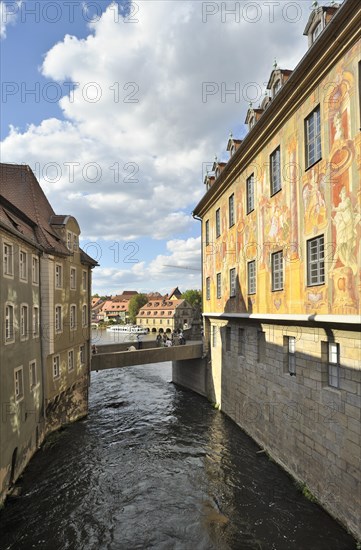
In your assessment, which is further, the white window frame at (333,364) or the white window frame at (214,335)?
the white window frame at (214,335)

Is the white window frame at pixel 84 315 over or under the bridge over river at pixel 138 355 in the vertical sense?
over

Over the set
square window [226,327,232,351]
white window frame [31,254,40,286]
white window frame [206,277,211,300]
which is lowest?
square window [226,327,232,351]

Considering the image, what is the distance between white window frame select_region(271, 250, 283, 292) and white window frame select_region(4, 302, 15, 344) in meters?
9.75

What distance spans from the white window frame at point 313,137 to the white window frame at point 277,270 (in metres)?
3.61

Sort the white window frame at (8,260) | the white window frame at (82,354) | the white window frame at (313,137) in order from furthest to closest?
the white window frame at (82,354)
the white window frame at (8,260)
the white window frame at (313,137)

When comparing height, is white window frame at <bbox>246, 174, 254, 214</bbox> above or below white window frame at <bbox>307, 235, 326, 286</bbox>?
above

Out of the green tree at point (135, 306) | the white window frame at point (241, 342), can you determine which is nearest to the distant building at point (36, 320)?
the white window frame at point (241, 342)

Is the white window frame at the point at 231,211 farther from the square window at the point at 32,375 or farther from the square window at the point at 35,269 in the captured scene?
the square window at the point at 32,375

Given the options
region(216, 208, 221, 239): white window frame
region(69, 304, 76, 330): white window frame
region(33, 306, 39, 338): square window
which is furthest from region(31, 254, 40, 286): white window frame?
region(216, 208, 221, 239): white window frame

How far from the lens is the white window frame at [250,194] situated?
58.2ft

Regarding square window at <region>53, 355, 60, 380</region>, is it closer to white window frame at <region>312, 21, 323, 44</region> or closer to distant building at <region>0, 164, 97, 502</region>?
distant building at <region>0, 164, 97, 502</region>

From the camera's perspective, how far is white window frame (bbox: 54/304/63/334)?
1798cm

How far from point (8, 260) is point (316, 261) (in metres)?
10.2

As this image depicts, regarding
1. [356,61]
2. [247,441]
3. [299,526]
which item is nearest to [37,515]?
[299,526]
